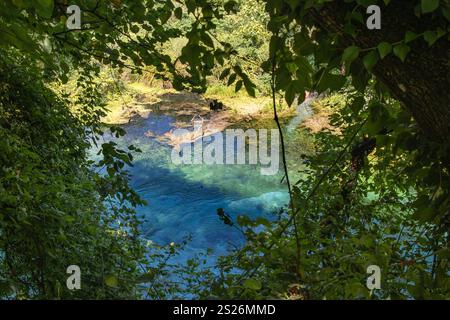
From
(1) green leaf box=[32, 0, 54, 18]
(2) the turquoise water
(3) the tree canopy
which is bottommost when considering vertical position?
(3) the tree canopy

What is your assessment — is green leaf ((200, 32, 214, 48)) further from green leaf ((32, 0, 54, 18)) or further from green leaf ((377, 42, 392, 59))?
green leaf ((377, 42, 392, 59))

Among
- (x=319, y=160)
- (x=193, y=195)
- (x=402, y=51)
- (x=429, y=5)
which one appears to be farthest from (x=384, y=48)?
(x=193, y=195)

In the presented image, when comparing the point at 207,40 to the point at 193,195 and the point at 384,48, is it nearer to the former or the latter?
the point at 384,48

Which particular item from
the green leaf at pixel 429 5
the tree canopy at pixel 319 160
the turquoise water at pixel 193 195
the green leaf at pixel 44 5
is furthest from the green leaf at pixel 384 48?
the turquoise water at pixel 193 195

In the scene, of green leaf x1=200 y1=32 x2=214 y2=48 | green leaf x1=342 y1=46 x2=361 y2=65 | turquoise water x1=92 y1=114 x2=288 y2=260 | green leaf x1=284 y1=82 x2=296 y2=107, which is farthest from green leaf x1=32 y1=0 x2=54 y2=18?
turquoise water x1=92 y1=114 x2=288 y2=260

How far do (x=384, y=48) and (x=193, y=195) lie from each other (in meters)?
9.20

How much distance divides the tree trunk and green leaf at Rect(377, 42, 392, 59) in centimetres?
5

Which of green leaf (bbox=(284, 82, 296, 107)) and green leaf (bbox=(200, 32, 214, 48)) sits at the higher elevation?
green leaf (bbox=(200, 32, 214, 48))

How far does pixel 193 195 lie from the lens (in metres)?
10.3

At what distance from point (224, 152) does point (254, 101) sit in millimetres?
2050

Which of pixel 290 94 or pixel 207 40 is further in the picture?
pixel 207 40

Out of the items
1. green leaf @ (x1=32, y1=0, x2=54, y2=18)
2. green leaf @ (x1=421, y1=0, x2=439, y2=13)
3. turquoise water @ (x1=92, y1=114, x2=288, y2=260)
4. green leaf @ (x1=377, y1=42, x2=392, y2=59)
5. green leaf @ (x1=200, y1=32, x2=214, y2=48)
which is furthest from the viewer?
turquoise water @ (x1=92, y1=114, x2=288, y2=260)

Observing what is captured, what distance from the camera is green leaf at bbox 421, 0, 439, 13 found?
109cm
